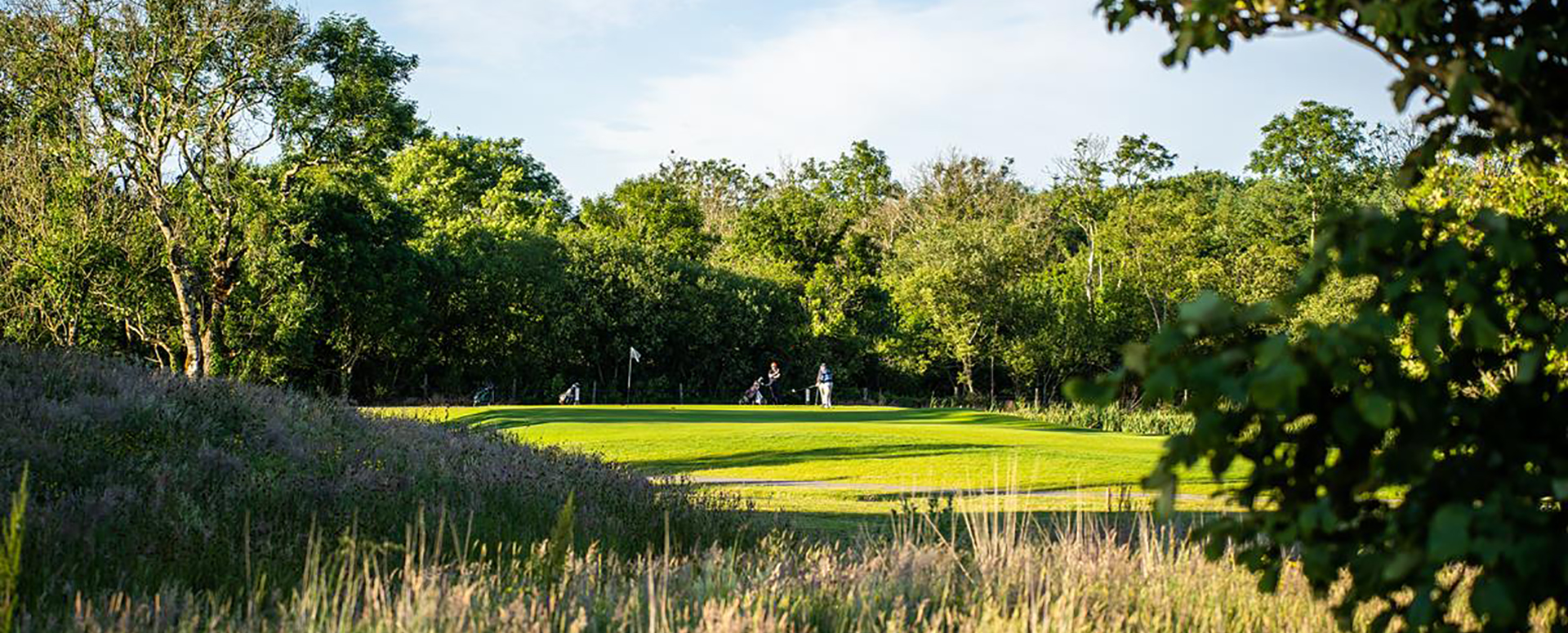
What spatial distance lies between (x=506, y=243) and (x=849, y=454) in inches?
1224

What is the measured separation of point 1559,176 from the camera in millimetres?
12789

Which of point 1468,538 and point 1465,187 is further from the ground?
point 1465,187

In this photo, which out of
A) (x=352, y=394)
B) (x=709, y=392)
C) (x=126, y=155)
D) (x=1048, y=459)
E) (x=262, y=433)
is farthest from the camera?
(x=709, y=392)

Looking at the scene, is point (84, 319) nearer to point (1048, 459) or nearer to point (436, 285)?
point (436, 285)

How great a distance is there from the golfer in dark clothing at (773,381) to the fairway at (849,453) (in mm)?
14363

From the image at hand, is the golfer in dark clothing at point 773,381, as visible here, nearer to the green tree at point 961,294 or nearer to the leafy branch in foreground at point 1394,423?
the green tree at point 961,294

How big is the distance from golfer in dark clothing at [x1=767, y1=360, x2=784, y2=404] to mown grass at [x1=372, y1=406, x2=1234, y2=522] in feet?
46.8

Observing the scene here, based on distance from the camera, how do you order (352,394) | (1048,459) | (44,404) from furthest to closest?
(352,394)
(1048,459)
(44,404)

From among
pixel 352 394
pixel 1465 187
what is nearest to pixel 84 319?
pixel 352 394

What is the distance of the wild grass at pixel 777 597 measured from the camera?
16.6 ft

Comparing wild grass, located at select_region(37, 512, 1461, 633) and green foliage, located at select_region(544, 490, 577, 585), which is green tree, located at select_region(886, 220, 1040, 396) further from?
green foliage, located at select_region(544, 490, 577, 585)

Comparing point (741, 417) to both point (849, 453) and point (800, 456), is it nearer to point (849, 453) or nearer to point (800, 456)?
point (849, 453)

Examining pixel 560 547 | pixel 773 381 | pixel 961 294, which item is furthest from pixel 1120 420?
pixel 560 547

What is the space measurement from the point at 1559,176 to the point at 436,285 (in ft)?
124
